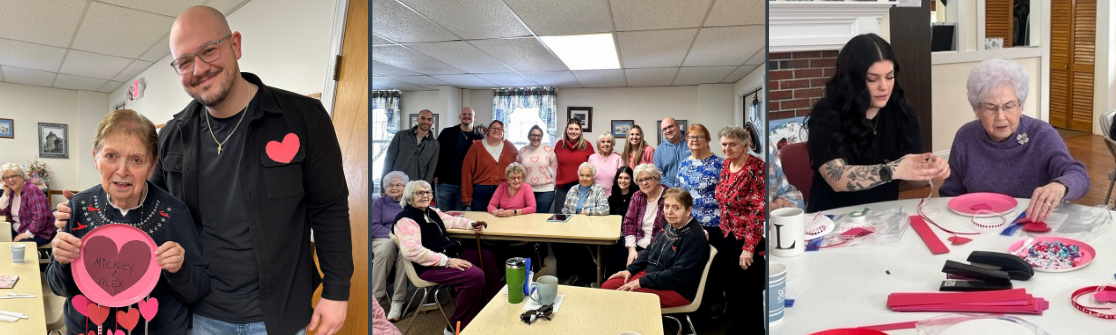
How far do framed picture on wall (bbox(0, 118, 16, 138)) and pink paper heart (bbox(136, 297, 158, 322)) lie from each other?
0.57 m

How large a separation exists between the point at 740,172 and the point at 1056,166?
0.76 meters

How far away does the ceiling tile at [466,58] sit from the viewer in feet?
5.08

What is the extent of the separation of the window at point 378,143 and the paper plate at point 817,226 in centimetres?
145

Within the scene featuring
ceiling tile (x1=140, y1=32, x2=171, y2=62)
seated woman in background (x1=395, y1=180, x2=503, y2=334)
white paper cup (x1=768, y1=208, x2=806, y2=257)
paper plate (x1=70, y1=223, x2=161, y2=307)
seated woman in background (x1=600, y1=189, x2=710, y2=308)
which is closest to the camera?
paper plate (x1=70, y1=223, x2=161, y2=307)

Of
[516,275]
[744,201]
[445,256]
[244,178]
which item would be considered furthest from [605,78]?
[244,178]

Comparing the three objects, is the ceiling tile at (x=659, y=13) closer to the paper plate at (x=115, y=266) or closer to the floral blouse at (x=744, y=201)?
the floral blouse at (x=744, y=201)

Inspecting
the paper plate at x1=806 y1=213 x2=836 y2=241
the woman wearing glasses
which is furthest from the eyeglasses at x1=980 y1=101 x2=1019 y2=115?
the paper plate at x1=806 y1=213 x2=836 y2=241

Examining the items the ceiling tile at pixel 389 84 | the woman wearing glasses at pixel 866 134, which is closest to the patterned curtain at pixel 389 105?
the ceiling tile at pixel 389 84

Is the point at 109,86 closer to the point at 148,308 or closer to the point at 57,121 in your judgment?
the point at 57,121

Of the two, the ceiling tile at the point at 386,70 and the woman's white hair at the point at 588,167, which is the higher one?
the ceiling tile at the point at 386,70

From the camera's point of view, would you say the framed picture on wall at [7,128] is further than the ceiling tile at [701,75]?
No

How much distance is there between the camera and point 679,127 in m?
1.46

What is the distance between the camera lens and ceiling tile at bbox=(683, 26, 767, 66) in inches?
55.9

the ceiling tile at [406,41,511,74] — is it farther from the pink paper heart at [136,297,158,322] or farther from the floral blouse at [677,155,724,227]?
the pink paper heart at [136,297,158,322]
